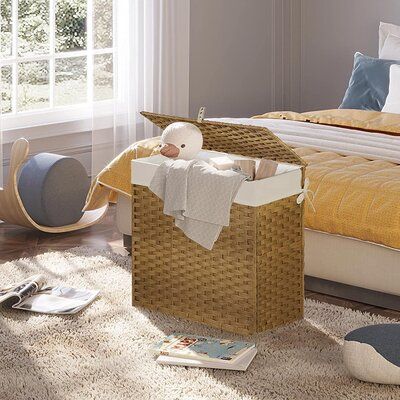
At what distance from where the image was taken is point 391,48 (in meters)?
5.85

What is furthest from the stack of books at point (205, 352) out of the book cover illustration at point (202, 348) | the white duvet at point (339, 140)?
the white duvet at point (339, 140)

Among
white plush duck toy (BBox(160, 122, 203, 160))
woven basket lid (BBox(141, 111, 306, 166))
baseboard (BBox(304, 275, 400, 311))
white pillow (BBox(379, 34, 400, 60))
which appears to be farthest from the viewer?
white pillow (BBox(379, 34, 400, 60))

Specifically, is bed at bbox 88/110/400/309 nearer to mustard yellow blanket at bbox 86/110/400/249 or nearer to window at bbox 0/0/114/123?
mustard yellow blanket at bbox 86/110/400/249

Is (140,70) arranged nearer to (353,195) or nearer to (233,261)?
(353,195)

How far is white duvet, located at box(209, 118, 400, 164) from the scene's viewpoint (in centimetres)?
433

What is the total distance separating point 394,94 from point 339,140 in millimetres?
898

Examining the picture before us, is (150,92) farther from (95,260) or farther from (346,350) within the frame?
(346,350)

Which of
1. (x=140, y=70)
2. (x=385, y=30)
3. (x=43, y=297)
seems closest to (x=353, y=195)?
(x=43, y=297)

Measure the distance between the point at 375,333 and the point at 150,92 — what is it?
3.15 meters

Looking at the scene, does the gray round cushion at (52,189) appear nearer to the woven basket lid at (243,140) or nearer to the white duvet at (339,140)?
the white duvet at (339,140)

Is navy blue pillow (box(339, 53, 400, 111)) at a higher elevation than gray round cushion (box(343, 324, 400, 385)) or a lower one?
higher

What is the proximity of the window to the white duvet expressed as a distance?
1266mm

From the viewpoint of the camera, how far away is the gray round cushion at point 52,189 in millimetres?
4883

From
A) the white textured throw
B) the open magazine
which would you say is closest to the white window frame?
the open magazine
